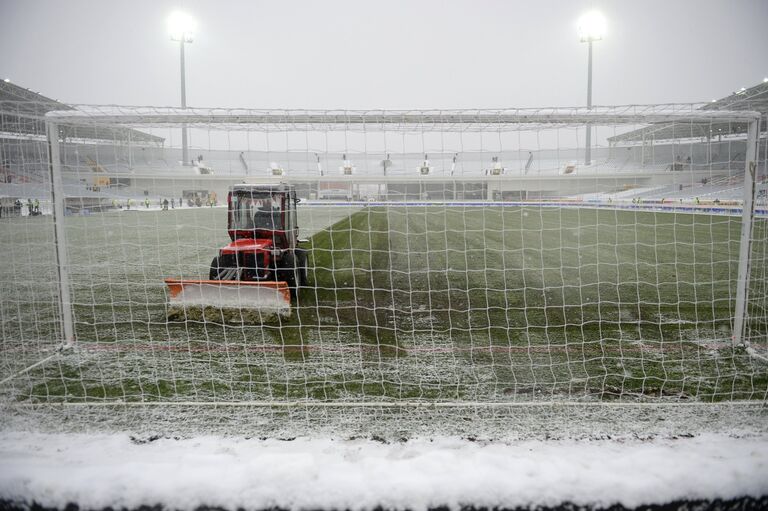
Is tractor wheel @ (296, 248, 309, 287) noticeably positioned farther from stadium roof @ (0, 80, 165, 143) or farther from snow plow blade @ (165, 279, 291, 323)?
stadium roof @ (0, 80, 165, 143)

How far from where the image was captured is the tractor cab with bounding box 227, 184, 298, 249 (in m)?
6.92

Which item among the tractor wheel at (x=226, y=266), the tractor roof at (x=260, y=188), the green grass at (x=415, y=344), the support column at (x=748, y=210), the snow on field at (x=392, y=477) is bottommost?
the green grass at (x=415, y=344)

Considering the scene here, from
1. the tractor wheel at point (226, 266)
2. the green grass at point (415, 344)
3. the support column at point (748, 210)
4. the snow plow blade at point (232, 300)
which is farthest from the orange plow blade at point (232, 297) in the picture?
the support column at point (748, 210)

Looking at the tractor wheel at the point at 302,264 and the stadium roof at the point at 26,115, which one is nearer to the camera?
the stadium roof at the point at 26,115

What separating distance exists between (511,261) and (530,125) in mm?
6363

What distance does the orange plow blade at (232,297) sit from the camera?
5.59m

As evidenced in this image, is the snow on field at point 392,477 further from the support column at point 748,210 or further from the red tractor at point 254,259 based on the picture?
the red tractor at point 254,259

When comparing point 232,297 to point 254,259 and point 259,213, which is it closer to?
point 254,259

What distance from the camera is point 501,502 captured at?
97 centimetres

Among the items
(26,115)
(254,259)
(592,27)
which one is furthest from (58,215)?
(592,27)

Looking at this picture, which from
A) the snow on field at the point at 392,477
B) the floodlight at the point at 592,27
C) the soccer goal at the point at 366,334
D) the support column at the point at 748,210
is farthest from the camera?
the floodlight at the point at 592,27

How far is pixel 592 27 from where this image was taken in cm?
3341

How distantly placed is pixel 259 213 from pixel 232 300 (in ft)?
6.28

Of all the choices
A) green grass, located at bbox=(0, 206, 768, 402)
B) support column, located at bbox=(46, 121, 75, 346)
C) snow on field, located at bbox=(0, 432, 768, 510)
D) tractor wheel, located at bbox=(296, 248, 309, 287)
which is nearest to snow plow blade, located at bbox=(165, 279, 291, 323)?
green grass, located at bbox=(0, 206, 768, 402)
